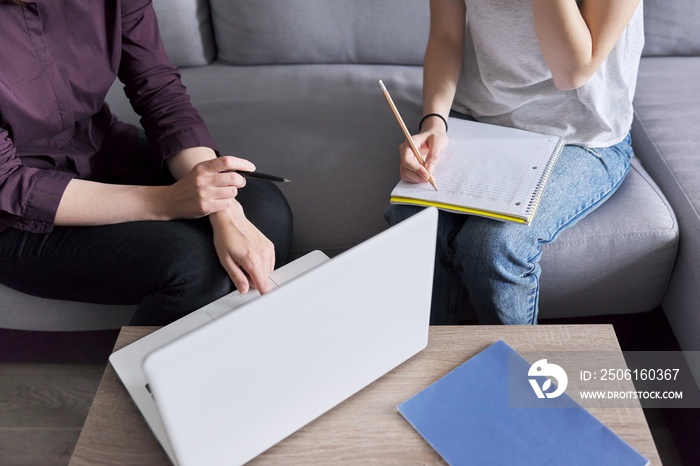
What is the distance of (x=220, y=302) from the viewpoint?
0.89m

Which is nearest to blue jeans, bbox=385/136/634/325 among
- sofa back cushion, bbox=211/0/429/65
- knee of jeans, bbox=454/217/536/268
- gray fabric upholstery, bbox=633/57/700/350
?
knee of jeans, bbox=454/217/536/268

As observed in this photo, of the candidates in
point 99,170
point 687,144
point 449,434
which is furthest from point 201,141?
point 687,144

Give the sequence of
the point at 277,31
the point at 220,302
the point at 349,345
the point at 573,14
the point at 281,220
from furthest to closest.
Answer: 1. the point at 277,31
2. the point at 281,220
3. the point at 573,14
4. the point at 220,302
5. the point at 349,345

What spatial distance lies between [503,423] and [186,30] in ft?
4.35

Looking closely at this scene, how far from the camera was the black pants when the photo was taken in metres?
1.04

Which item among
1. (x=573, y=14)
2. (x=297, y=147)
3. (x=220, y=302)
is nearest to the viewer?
(x=220, y=302)

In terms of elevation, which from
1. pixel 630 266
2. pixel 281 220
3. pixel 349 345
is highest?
pixel 349 345

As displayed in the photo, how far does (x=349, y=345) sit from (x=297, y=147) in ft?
2.54

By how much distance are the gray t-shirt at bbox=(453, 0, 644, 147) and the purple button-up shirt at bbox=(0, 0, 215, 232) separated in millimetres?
541

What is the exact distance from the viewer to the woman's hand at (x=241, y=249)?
936 millimetres

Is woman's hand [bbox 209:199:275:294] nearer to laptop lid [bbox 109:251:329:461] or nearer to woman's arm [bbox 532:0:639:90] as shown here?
laptop lid [bbox 109:251:329:461]

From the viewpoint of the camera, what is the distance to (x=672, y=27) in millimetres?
1591

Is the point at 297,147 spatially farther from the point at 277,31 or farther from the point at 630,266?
the point at 630,266

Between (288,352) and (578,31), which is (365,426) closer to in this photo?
(288,352)
